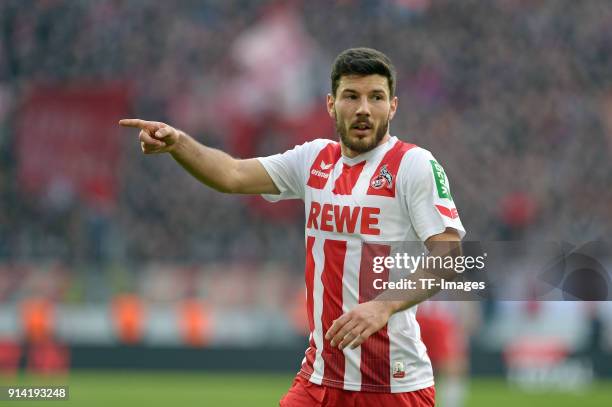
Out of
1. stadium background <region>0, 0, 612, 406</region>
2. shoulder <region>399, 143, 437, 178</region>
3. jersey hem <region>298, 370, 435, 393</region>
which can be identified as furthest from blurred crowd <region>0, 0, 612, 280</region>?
shoulder <region>399, 143, 437, 178</region>

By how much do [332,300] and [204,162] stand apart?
92cm

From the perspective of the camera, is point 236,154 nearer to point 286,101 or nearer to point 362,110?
point 286,101

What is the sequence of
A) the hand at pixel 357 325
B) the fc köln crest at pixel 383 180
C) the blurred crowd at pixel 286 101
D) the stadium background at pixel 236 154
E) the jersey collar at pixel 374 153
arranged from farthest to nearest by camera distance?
the blurred crowd at pixel 286 101, the stadium background at pixel 236 154, the jersey collar at pixel 374 153, the fc köln crest at pixel 383 180, the hand at pixel 357 325

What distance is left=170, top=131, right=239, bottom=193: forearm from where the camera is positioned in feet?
18.7

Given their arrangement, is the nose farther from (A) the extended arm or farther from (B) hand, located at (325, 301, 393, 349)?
(B) hand, located at (325, 301, 393, 349)

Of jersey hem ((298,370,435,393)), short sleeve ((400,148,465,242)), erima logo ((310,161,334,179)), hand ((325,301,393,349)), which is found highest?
erima logo ((310,161,334,179))

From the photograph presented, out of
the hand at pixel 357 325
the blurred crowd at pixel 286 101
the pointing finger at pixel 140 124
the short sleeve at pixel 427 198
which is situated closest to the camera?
the hand at pixel 357 325

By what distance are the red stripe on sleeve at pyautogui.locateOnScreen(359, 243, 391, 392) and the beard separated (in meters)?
0.46

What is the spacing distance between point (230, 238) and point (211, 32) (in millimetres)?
6716

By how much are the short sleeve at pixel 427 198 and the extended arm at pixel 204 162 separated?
0.85m

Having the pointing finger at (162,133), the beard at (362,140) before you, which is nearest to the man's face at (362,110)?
the beard at (362,140)

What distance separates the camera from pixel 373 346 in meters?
5.54

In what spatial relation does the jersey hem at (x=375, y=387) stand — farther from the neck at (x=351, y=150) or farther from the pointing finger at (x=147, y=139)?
the pointing finger at (x=147, y=139)

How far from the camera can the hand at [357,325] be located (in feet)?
16.5
